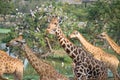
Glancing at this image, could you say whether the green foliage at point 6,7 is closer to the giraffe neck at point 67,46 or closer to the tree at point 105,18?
the tree at point 105,18

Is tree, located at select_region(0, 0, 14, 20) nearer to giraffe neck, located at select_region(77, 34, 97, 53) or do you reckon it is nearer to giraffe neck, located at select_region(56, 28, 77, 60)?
giraffe neck, located at select_region(77, 34, 97, 53)

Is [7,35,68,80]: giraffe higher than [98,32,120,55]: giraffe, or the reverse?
[7,35,68,80]: giraffe

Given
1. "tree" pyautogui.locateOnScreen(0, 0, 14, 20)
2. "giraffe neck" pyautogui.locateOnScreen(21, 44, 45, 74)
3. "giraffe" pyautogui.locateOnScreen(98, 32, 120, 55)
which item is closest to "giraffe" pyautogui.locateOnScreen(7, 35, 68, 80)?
"giraffe neck" pyautogui.locateOnScreen(21, 44, 45, 74)

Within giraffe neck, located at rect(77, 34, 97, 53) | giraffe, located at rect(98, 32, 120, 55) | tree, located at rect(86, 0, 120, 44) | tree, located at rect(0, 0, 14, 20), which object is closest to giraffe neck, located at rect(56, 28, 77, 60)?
giraffe neck, located at rect(77, 34, 97, 53)

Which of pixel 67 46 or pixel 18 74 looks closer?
pixel 67 46

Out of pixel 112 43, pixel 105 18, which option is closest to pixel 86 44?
pixel 112 43

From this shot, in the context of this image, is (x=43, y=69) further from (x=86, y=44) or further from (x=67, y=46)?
(x=86, y=44)

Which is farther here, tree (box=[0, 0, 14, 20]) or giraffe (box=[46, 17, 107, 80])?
tree (box=[0, 0, 14, 20])

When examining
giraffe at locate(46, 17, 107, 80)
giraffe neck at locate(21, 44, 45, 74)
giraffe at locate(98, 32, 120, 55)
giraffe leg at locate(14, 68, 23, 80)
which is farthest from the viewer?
giraffe at locate(98, 32, 120, 55)

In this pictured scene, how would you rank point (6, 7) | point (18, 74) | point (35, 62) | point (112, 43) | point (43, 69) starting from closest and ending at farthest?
1. point (43, 69)
2. point (35, 62)
3. point (18, 74)
4. point (112, 43)
5. point (6, 7)

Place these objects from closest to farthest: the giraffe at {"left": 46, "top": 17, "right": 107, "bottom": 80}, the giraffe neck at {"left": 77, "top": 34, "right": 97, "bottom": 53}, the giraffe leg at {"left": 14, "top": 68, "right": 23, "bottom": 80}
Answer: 1. the giraffe at {"left": 46, "top": 17, "right": 107, "bottom": 80}
2. the giraffe leg at {"left": 14, "top": 68, "right": 23, "bottom": 80}
3. the giraffe neck at {"left": 77, "top": 34, "right": 97, "bottom": 53}

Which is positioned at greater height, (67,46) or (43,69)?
(67,46)

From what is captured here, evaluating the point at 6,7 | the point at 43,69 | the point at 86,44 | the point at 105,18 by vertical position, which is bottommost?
the point at 105,18

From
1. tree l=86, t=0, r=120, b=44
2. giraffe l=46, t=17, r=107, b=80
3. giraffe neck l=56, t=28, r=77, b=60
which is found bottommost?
tree l=86, t=0, r=120, b=44
